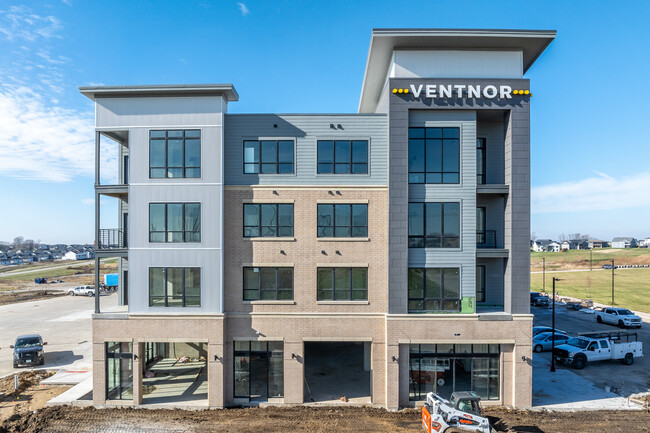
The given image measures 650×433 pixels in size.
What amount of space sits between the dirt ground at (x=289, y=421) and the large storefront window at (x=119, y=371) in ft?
3.11

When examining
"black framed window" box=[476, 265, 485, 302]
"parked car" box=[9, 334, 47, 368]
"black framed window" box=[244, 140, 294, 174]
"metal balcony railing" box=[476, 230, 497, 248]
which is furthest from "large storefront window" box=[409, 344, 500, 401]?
"parked car" box=[9, 334, 47, 368]

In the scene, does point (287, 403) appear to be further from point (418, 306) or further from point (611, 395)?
point (611, 395)

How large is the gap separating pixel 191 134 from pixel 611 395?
87.5 ft

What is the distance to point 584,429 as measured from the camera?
16016 millimetres

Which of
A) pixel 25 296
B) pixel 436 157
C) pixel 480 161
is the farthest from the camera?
pixel 25 296

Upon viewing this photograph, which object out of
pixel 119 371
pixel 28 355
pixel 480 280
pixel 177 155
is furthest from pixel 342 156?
pixel 28 355

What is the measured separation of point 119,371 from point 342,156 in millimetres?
16300

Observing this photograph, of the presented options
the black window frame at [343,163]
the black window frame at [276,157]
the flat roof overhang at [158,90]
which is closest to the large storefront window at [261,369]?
the black window frame at [276,157]

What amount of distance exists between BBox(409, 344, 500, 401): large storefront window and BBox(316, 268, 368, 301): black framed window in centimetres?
386

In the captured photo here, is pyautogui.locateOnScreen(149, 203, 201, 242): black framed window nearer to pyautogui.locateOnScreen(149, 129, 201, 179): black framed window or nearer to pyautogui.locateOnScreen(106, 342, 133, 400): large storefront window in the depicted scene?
pyautogui.locateOnScreen(149, 129, 201, 179): black framed window

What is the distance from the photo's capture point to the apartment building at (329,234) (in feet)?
59.6

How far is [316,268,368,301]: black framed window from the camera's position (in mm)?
18766

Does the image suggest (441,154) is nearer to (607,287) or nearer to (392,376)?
(392,376)

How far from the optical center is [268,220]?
19.0 meters
